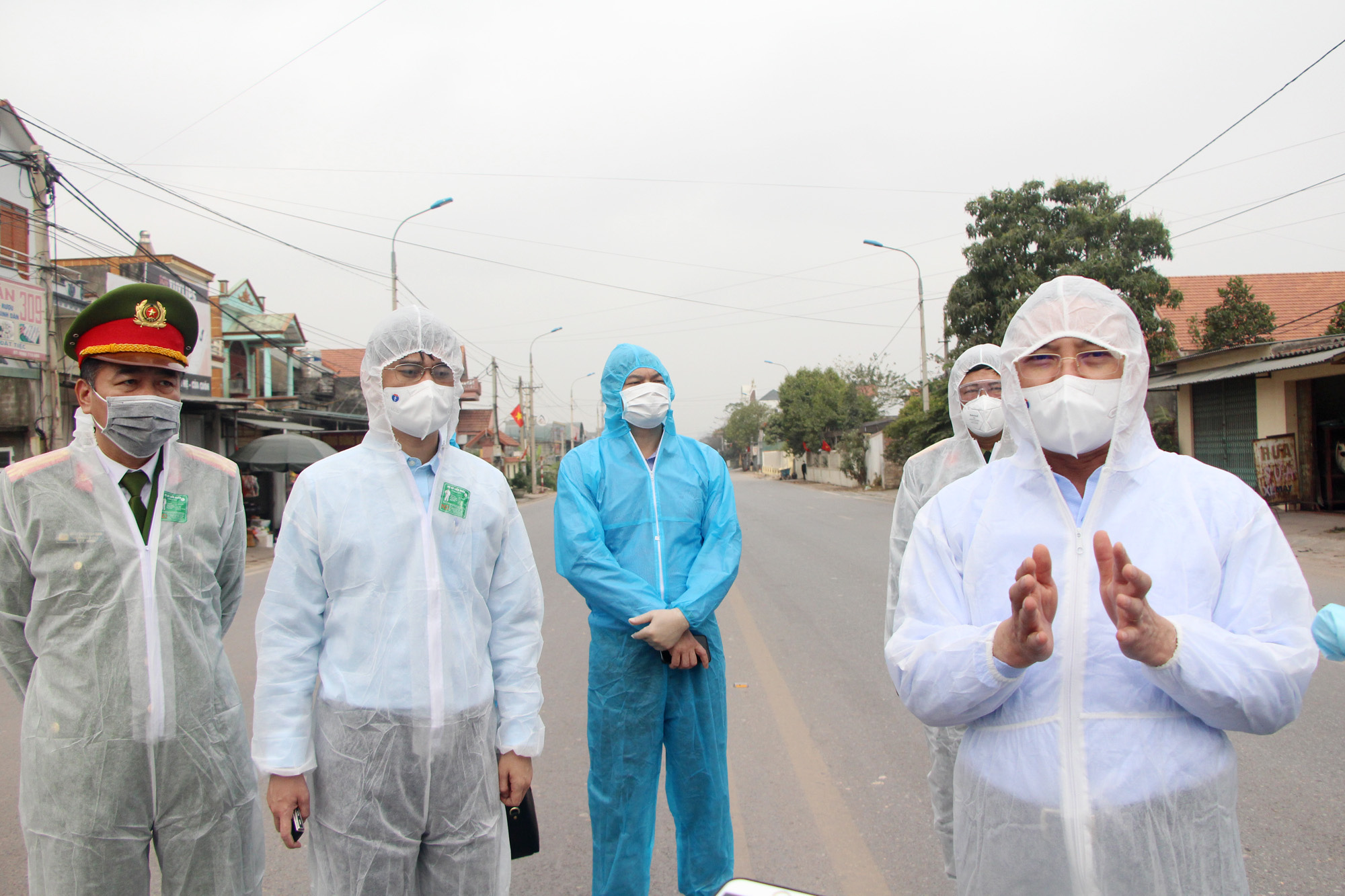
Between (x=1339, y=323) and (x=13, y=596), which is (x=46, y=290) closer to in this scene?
(x=13, y=596)

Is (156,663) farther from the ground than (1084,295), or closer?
closer

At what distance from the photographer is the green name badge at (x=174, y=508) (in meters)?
2.29

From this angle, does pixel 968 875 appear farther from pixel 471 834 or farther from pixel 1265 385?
pixel 1265 385

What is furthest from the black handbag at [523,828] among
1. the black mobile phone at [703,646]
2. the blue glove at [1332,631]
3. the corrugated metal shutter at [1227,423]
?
the corrugated metal shutter at [1227,423]

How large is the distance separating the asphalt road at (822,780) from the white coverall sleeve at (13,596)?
1.32 meters

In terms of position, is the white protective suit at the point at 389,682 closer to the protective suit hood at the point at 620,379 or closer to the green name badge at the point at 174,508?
the green name badge at the point at 174,508

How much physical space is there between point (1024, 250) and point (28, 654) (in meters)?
19.5

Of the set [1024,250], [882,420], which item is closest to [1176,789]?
[1024,250]

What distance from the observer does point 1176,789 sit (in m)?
1.43

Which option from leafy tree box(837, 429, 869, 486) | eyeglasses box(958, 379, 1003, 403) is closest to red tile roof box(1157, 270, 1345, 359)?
leafy tree box(837, 429, 869, 486)

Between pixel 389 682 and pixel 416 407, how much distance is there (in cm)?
73

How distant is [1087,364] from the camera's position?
1.68 meters

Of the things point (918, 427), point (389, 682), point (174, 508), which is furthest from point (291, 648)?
point (918, 427)

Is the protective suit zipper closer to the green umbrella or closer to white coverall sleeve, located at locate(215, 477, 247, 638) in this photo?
white coverall sleeve, located at locate(215, 477, 247, 638)
